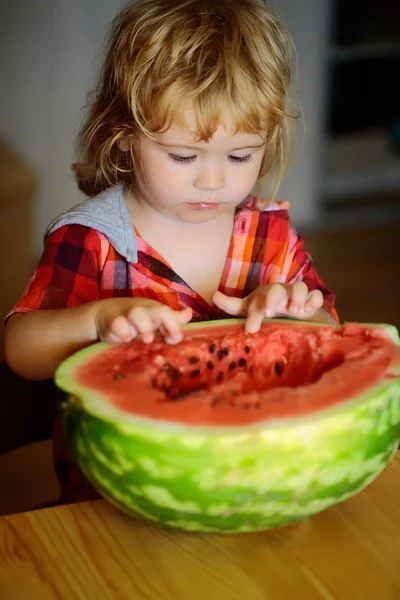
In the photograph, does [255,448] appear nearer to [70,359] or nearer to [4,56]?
[70,359]

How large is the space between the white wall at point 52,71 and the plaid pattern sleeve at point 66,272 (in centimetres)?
150

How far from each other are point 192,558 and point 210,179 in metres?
0.45

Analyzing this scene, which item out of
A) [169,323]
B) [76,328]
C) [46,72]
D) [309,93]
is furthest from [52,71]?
[169,323]

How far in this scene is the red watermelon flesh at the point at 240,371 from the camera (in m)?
0.70

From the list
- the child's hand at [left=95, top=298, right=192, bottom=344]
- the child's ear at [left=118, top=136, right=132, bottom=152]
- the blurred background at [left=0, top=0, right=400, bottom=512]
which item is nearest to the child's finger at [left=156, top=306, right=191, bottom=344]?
the child's hand at [left=95, top=298, right=192, bottom=344]

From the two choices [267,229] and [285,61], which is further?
[267,229]

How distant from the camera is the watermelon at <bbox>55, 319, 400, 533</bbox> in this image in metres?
0.67

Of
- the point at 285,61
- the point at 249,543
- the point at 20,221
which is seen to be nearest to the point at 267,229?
the point at 285,61

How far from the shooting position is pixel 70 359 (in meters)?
0.78

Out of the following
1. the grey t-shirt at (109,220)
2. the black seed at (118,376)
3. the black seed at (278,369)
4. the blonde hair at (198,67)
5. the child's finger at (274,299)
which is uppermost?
the blonde hair at (198,67)

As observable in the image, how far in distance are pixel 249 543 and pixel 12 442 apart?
742 mm

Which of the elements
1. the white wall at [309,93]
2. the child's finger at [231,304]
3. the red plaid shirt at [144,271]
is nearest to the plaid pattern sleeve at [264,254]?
the red plaid shirt at [144,271]

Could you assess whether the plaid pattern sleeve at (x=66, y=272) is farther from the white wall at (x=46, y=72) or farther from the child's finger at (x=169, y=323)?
the white wall at (x=46, y=72)

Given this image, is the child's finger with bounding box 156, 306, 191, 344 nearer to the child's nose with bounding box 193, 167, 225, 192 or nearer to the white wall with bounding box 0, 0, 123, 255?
the child's nose with bounding box 193, 167, 225, 192
